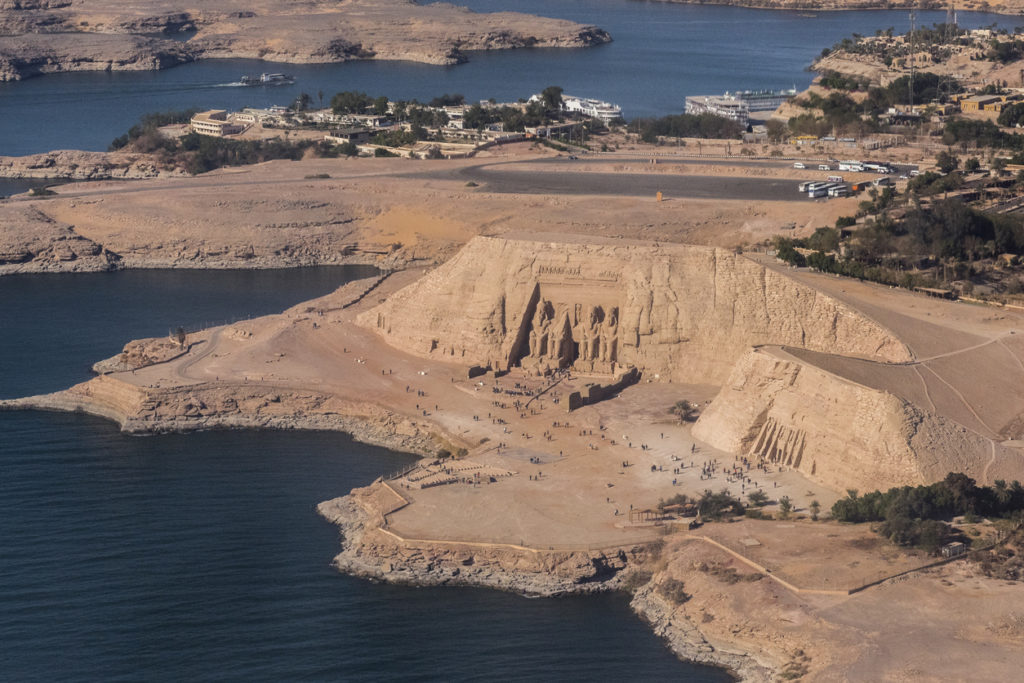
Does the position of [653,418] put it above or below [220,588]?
above

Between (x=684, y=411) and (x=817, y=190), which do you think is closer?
(x=684, y=411)

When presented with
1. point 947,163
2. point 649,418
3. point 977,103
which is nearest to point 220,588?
point 649,418

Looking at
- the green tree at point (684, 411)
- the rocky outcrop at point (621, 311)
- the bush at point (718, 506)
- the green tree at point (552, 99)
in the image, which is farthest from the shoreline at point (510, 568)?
the green tree at point (552, 99)

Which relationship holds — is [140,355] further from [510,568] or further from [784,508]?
[784,508]

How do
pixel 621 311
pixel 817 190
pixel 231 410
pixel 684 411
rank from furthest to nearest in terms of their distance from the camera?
pixel 817 190, pixel 621 311, pixel 231 410, pixel 684 411

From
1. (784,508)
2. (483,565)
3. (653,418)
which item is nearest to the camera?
(483,565)

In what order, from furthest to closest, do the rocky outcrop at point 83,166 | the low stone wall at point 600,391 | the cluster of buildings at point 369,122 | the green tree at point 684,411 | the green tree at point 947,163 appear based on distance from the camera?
the cluster of buildings at point 369,122
the rocky outcrop at point 83,166
the green tree at point 947,163
the low stone wall at point 600,391
the green tree at point 684,411

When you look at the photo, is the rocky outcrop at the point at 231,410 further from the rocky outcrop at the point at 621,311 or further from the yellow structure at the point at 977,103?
the yellow structure at the point at 977,103
